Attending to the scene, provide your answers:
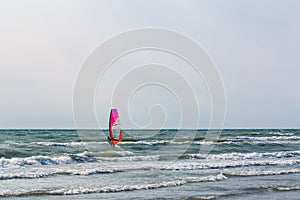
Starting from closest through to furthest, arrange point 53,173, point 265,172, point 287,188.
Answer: point 287,188
point 53,173
point 265,172

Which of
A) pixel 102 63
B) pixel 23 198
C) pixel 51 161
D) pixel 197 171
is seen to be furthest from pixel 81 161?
pixel 23 198

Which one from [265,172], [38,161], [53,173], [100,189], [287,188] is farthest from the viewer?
[38,161]

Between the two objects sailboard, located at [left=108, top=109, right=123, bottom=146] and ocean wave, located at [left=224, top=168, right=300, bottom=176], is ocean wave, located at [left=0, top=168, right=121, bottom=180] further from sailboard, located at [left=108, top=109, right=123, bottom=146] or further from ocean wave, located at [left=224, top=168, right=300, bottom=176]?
ocean wave, located at [left=224, top=168, right=300, bottom=176]

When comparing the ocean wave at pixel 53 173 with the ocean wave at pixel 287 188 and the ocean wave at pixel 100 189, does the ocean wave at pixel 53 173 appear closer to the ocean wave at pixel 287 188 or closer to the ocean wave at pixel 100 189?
the ocean wave at pixel 100 189

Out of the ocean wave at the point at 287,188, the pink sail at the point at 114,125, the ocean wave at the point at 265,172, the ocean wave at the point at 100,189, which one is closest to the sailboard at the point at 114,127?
the pink sail at the point at 114,125

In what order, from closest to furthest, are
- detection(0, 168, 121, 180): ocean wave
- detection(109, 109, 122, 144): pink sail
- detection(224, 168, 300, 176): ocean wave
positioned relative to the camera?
detection(109, 109, 122, 144): pink sail → detection(0, 168, 121, 180): ocean wave → detection(224, 168, 300, 176): ocean wave

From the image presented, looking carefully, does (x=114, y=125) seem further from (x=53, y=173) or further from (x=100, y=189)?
(x=53, y=173)

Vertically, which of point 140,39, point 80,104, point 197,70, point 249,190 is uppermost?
point 140,39

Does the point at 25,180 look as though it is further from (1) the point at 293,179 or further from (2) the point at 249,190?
(1) the point at 293,179

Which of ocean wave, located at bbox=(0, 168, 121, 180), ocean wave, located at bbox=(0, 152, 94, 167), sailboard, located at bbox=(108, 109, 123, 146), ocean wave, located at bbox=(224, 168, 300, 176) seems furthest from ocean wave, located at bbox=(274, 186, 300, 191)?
ocean wave, located at bbox=(0, 152, 94, 167)

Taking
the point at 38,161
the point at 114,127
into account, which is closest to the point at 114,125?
the point at 114,127

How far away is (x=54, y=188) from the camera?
15.9 meters

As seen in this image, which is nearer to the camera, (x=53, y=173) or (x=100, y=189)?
(x=100, y=189)

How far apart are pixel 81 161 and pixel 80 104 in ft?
29.5
